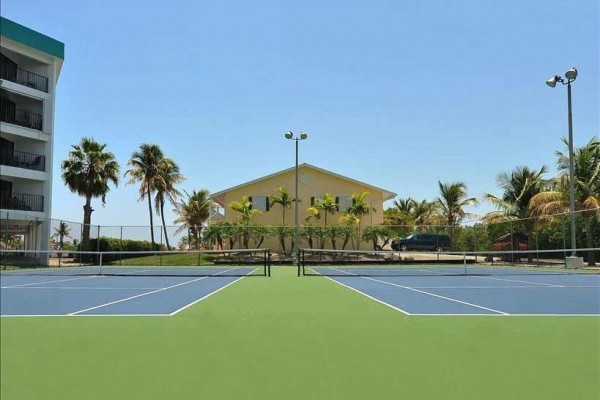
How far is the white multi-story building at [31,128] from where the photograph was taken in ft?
105

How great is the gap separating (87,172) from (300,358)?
3645 cm

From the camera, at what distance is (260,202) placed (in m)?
45.2

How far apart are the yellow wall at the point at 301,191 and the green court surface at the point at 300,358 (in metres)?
37.0

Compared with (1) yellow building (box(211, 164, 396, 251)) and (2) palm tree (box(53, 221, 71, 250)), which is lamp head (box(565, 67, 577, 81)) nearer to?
(1) yellow building (box(211, 164, 396, 251))

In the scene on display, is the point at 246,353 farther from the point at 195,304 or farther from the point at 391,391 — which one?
the point at 195,304

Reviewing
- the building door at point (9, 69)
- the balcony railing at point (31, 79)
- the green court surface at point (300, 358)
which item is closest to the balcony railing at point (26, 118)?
the balcony railing at point (31, 79)

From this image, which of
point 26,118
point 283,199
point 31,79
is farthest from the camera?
point 283,199

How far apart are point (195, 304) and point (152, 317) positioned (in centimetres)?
209

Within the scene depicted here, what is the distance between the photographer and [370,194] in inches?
1847

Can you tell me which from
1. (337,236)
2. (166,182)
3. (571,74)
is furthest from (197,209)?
(571,74)

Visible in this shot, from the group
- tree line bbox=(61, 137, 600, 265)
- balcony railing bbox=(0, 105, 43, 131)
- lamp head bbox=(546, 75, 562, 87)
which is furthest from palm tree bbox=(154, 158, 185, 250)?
lamp head bbox=(546, 75, 562, 87)

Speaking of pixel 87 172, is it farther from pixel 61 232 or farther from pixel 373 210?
pixel 373 210

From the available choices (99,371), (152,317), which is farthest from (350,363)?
(152,317)

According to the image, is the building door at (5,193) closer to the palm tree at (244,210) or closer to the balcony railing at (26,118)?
the balcony railing at (26,118)
